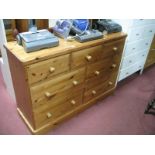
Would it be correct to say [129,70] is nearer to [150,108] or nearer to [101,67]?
[150,108]

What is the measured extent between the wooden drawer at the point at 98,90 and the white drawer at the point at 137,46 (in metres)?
0.42

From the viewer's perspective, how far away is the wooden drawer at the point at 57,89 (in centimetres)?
135

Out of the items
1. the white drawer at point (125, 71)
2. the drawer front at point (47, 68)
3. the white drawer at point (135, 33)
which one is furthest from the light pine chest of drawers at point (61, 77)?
the white drawer at point (125, 71)

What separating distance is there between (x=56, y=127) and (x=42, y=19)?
1.06m

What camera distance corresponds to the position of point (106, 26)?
169 cm

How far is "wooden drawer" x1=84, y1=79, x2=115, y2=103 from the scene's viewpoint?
188 centimetres

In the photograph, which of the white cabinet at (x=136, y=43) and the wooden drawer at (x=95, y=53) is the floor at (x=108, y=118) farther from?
the wooden drawer at (x=95, y=53)

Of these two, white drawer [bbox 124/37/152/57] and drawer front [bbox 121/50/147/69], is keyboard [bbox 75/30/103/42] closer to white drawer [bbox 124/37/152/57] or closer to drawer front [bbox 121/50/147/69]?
white drawer [bbox 124/37/152/57]

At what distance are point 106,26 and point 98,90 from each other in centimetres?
73

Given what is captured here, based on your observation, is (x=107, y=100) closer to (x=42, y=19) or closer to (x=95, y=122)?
(x=95, y=122)

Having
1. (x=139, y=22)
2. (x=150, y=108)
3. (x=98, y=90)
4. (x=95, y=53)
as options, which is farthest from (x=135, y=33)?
(x=150, y=108)

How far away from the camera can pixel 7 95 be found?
6.89 ft

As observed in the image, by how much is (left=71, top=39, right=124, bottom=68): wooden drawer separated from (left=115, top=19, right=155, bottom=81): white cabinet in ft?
0.62

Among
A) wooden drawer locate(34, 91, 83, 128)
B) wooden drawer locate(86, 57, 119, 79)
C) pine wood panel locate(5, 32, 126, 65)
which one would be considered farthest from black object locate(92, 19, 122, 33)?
wooden drawer locate(34, 91, 83, 128)
